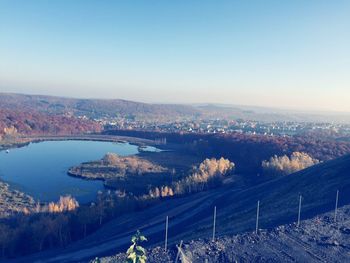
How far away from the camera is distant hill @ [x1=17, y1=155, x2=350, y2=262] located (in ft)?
92.7

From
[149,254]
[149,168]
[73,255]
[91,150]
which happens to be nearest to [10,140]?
[91,150]

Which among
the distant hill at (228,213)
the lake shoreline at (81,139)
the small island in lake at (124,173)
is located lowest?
the lake shoreline at (81,139)

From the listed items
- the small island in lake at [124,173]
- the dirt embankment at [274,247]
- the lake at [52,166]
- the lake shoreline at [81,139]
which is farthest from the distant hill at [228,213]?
the lake shoreline at [81,139]

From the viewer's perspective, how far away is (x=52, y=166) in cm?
7881

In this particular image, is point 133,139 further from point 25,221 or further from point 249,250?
point 249,250

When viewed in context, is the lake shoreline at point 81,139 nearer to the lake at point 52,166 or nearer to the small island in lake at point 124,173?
the lake at point 52,166

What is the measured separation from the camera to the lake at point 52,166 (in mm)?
56750

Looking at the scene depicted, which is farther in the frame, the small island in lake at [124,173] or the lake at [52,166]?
the small island in lake at [124,173]

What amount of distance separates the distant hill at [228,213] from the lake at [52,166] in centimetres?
1672

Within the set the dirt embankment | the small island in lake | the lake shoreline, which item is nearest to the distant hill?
the dirt embankment

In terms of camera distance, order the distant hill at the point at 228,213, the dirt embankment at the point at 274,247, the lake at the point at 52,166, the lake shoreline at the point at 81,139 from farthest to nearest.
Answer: the lake shoreline at the point at 81,139 → the lake at the point at 52,166 → the distant hill at the point at 228,213 → the dirt embankment at the point at 274,247

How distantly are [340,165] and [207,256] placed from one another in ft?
79.2

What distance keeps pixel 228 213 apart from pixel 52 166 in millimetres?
52857

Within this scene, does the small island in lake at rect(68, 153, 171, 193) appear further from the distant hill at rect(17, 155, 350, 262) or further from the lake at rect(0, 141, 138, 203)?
the distant hill at rect(17, 155, 350, 262)
